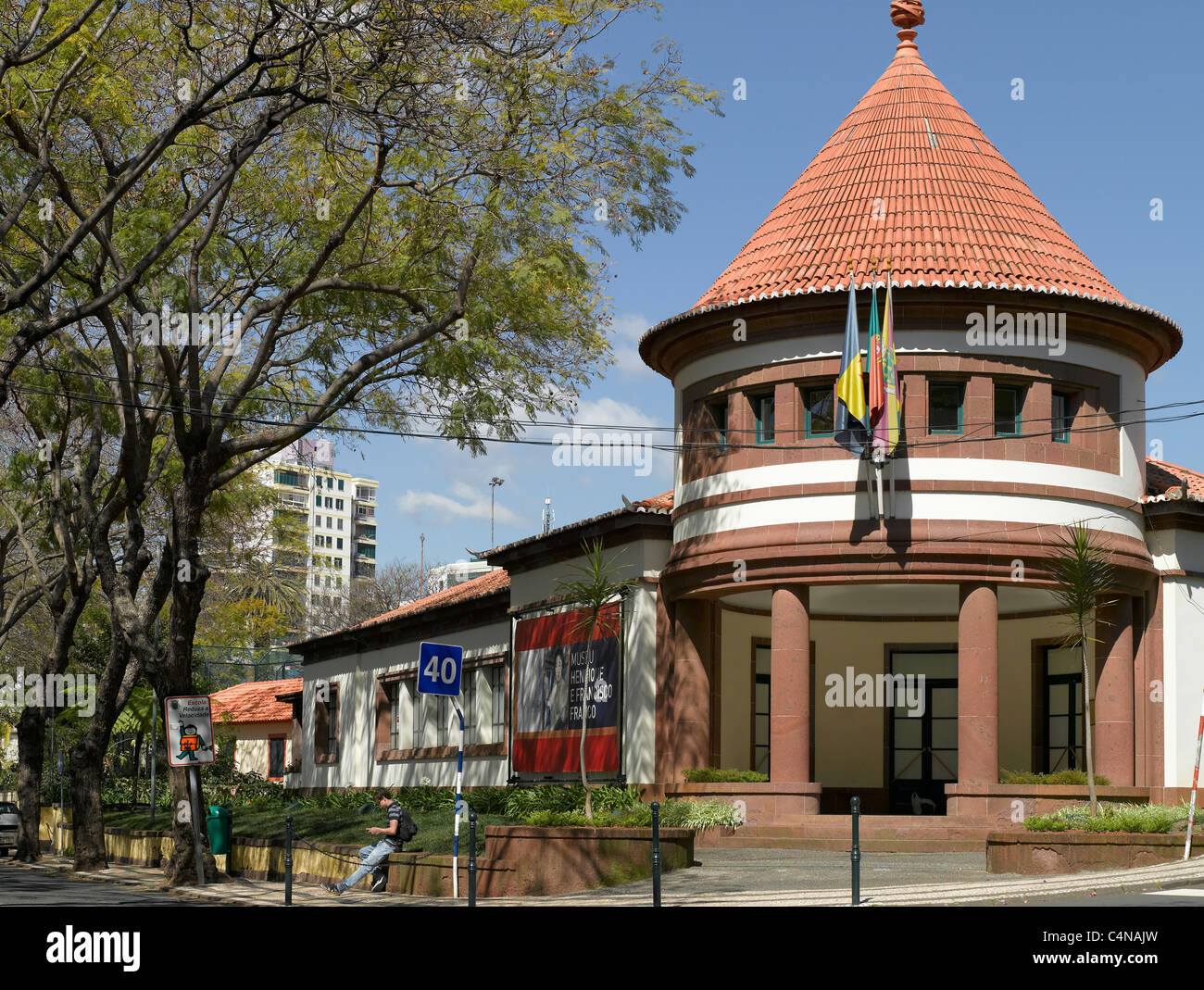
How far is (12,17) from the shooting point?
21.4 m

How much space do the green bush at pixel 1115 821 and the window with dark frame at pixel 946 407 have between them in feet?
22.2

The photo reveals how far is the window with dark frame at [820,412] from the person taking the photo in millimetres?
25922

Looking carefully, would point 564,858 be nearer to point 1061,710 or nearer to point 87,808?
point 1061,710

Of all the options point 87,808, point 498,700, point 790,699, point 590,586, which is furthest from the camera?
point 498,700

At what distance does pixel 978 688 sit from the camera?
24375mm

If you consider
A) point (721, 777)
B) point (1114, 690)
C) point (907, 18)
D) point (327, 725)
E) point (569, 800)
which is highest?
point (907, 18)

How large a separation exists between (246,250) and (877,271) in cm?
1103

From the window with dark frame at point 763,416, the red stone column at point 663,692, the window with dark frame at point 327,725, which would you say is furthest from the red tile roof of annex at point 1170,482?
the window with dark frame at point 327,725

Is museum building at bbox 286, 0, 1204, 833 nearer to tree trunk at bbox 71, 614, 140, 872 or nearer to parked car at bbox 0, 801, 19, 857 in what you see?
tree trunk at bbox 71, 614, 140, 872

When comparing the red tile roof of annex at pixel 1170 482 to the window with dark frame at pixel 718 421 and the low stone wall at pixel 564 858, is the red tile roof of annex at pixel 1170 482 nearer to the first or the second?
the window with dark frame at pixel 718 421

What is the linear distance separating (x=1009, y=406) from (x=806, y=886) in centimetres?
991

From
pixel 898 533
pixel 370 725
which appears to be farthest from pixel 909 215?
pixel 370 725

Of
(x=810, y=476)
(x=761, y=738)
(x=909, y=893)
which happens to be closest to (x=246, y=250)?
(x=810, y=476)

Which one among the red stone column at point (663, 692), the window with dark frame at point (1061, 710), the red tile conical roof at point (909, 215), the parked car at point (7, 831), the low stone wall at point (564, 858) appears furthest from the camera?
the parked car at point (7, 831)
